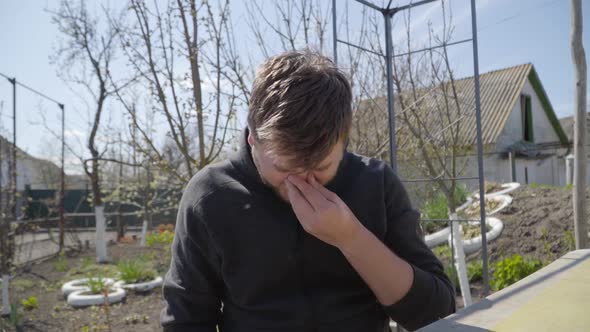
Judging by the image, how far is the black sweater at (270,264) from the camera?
125 centimetres

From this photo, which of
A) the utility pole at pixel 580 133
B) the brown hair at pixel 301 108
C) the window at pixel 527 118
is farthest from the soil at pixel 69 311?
the window at pixel 527 118

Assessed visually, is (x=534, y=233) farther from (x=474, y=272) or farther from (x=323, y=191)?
(x=323, y=191)

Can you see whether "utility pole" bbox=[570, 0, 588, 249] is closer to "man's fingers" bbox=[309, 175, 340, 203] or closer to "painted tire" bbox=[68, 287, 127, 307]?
"man's fingers" bbox=[309, 175, 340, 203]

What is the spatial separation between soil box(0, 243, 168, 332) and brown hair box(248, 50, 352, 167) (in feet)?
14.1

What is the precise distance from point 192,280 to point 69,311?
5.48 meters

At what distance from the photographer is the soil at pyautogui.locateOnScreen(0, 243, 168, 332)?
4.98m

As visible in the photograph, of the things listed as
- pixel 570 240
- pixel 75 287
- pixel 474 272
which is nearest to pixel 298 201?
pixel 474 272

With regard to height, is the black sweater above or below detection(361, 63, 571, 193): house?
below

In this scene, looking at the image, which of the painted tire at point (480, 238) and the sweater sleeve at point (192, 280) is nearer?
the sweater sleeve at point (192, 280)

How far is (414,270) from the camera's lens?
1.16m

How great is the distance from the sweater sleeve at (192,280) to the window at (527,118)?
15.3 metres

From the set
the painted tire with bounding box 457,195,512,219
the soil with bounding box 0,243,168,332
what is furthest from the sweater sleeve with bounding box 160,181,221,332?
the painted tire with bounding box 457,195,512,219

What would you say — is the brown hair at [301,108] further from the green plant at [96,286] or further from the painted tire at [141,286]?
the painted tire at [141,286]

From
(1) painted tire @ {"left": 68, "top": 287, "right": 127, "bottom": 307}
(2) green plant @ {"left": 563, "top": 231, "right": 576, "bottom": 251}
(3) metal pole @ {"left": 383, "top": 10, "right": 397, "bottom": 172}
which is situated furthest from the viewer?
(1) painted tire @ {"left": 68, "top": 287, "right": 127, "bottom": 307}
